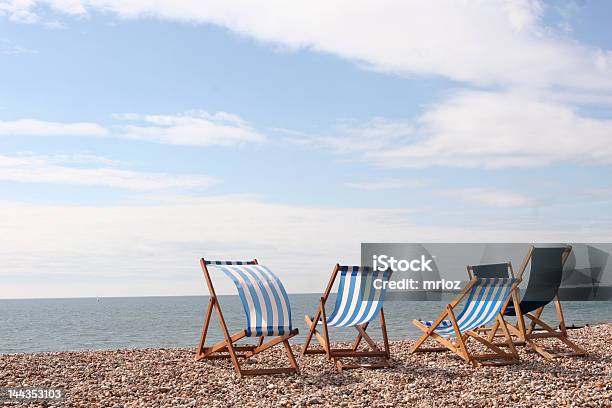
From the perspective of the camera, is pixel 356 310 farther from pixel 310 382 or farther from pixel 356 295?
pixel 310 382

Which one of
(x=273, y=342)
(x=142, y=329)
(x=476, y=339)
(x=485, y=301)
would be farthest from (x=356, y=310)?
(x=142, y=329)

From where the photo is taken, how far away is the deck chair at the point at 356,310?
23.4ft

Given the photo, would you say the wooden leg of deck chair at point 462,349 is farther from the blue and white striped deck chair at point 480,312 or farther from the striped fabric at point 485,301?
the striped fabric at point 485,301

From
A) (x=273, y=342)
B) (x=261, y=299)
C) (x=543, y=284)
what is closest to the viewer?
(x=273, y=342)

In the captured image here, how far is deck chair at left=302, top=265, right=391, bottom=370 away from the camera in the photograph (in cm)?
714

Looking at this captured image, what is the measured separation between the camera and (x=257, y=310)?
6855 mm

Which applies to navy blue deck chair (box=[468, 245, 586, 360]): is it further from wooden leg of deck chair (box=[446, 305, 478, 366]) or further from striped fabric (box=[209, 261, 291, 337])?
striped fabric (box=[209, 261, 291, 337])

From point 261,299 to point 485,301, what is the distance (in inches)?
104

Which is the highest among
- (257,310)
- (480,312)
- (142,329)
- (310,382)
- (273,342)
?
(257,310)

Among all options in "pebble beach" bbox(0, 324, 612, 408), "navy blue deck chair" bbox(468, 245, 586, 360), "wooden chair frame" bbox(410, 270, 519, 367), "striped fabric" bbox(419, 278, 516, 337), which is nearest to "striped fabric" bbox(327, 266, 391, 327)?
"pebble beach" bbox(0, 324, 612, 408)

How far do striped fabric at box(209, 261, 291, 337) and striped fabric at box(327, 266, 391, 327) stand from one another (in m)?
0.65

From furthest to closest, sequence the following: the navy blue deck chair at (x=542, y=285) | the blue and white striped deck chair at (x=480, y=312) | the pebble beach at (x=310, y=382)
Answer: the navy blue deck chair at (x=542, y=285)
the blue and white striped deck chair at (x=480, y=312)
the pebble beach at (x=310, y=382)

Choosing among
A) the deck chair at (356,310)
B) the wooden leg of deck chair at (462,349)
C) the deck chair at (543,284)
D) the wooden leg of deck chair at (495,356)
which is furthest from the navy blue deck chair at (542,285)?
the deck chair at (356,310)

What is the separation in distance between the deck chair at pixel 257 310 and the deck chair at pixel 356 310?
48 centimetres
